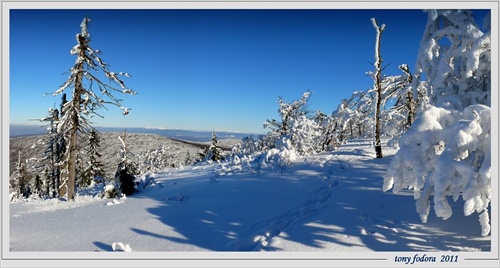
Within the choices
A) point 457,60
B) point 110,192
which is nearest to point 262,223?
point 457,60

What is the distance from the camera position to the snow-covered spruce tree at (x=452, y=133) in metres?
4.37

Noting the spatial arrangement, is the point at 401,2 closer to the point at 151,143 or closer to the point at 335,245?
the point at 335,245

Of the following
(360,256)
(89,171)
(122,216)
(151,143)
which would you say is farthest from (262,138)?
(151,143)

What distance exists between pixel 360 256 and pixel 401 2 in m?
4.94

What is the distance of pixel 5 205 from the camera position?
6.19 m

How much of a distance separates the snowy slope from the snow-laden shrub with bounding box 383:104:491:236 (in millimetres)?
1225

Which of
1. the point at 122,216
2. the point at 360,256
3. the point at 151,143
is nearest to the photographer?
the point at 360,256

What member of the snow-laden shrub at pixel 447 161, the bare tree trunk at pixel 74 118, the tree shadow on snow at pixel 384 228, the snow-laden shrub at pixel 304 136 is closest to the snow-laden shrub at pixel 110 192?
the bare tree trunk at pixel 74 118

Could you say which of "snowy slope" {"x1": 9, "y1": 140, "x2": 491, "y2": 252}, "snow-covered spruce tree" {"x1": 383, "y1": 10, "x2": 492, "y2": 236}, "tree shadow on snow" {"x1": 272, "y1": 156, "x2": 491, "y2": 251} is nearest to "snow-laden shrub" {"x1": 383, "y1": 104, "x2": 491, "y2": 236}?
"snow-covered spruce tree" {"x1": 383, "y1": 10, "x2": 492, "y2": 236}

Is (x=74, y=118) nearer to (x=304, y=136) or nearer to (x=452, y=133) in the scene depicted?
(x=304, y=136)

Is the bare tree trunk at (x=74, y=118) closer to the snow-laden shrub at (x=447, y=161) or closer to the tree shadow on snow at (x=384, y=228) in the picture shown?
the tree shadow on snow at (x=384, y=228)

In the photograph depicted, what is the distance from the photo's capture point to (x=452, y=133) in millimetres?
4590

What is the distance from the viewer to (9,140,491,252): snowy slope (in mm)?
5574

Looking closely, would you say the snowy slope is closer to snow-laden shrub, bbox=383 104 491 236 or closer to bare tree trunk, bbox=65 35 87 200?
snow-laden shrub, bbox=383 104 491 236
